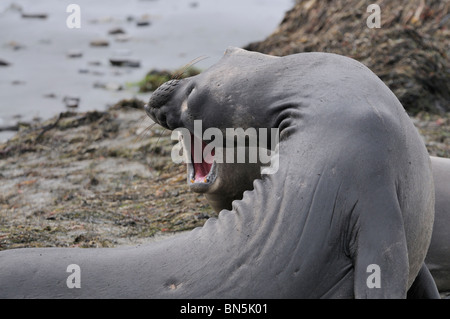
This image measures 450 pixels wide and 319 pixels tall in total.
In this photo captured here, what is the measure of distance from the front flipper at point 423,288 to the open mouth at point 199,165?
1204 mm

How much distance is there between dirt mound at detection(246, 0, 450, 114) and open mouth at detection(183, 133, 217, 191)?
11.2 feet

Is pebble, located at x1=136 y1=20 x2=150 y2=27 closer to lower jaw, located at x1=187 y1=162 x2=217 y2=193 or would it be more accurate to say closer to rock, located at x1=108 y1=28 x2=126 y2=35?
rock, located at x1=108 y1=28 x2=126 y2=35

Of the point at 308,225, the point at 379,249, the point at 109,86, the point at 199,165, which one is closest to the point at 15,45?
the point at 109,86

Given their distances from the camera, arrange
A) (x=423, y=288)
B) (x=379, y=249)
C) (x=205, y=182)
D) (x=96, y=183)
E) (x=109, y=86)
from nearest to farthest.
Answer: (x=379, y=249) → (x=423, y=288) → (x=205, y=182) → (x=96, y=183) → (x=109, y=86)

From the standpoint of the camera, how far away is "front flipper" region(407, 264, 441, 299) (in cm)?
371

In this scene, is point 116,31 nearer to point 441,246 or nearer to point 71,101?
point 71,101

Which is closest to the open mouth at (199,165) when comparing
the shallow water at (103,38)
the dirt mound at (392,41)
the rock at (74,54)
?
the dirt mound at (392,41)

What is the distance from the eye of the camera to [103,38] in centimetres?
1207

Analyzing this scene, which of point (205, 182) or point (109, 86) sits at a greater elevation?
point (205, 182)

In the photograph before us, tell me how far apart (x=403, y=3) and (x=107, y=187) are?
4.88m

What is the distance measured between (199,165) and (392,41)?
4255mm

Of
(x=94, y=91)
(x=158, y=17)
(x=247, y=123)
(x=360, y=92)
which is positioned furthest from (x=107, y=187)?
(x=158, y=17)

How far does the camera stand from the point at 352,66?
373 cm

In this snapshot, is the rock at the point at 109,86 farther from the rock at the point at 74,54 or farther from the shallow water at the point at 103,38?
the rock at the point at 74,54
